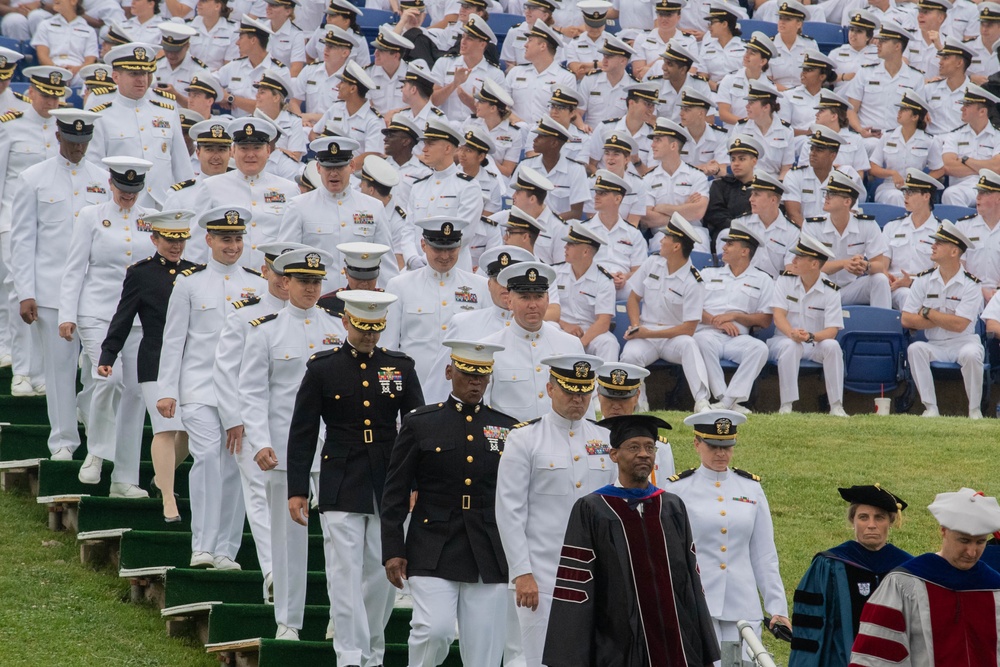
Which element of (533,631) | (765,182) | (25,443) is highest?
(765,182)

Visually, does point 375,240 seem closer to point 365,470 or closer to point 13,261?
point 13,261

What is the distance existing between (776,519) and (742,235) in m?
3.81

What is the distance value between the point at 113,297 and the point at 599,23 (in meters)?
8.39

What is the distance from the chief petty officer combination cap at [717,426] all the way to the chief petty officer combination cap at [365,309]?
176 centimetres

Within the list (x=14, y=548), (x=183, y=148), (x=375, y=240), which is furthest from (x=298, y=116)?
(x=14, y=548)

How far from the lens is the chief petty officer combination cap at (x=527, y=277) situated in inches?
364

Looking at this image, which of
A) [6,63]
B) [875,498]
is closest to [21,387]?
[6,63]

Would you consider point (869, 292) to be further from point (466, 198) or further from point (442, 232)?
point (442, 232)

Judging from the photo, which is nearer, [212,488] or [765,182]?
[212,488]

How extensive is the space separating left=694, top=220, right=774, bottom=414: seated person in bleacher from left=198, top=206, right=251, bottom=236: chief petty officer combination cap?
15.8 feet

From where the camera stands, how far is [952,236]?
46.7 feet

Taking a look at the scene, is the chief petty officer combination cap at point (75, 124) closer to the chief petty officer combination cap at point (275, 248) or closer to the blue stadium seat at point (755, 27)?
the chief petty officer combination cap at point (275, 248)

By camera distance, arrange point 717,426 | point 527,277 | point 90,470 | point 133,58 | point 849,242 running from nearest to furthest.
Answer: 1. point 717,426
2. point 527,277
3. point 90,470
4. point 133,58
5. point 849,242

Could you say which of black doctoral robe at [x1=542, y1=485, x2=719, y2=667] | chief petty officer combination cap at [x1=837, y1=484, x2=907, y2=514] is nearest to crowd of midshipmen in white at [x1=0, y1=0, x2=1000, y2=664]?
chief petty officer combination cap at [x1=837, y1=484, x2=907, y2=514]
